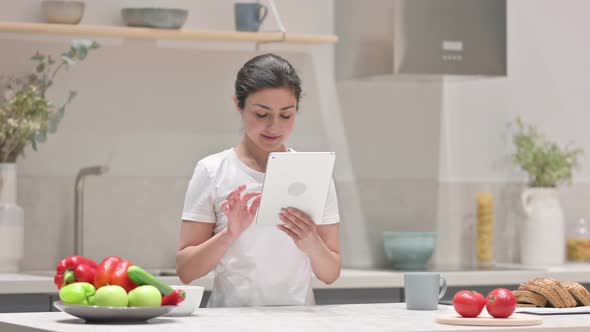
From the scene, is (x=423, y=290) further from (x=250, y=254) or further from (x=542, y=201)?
(x=542, y=201)

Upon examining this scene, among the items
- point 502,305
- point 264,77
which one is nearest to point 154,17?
point 264,77

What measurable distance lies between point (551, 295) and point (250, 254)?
2.54ft

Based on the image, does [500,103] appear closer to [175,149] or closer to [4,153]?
[175,149]

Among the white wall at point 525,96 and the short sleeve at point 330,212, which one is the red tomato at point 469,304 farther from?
the white wall at point 525,96

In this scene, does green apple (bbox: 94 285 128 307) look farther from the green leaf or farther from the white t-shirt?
the green leaf

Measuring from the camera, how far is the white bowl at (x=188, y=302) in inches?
98.9

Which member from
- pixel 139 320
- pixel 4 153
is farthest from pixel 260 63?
pixel 4 153

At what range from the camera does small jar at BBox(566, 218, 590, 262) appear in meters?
5.20

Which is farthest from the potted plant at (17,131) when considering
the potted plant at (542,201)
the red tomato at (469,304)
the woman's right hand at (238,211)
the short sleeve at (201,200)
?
the red tomato at (469,304)

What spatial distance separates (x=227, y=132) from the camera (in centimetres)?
472

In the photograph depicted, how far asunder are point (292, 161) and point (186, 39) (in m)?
2.05

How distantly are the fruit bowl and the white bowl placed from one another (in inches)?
5.7

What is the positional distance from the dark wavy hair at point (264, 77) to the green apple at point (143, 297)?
809 mm

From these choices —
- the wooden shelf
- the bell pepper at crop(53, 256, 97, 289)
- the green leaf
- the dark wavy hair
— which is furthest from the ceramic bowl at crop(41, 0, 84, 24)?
the bell pepper at crop(53, 256, 97, 289)
